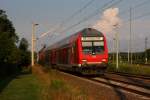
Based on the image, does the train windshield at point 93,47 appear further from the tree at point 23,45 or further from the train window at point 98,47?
the tree at point 23,45

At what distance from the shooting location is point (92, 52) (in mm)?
27688

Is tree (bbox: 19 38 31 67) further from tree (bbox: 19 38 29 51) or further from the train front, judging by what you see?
the train front

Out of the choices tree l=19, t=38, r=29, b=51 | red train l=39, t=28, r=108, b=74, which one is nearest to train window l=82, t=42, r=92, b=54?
red train l=39, t=28, r=108, b=74

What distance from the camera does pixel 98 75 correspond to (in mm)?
30312

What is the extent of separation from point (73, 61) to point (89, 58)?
229cm

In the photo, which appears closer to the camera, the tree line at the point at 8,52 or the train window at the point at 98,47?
the train window at the point at 98,47

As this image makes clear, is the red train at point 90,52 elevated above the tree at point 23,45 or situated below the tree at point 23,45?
below

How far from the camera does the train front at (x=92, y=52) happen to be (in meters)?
27.3

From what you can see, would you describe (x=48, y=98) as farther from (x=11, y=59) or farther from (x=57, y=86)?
(x=11, y=59)

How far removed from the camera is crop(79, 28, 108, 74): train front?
27266 millimetres

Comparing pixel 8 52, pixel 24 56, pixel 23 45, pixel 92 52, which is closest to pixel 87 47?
pixel 92 52

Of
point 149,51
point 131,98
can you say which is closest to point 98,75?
point 131,98

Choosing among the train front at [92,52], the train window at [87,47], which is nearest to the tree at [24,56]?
the train front at [92,52]

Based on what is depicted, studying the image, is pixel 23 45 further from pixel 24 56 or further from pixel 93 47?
pixel 93 47
